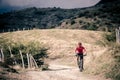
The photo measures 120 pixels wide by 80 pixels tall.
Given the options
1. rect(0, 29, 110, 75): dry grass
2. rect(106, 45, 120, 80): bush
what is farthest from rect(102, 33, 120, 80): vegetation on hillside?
rect(0, 29, 110, 75): dry grass

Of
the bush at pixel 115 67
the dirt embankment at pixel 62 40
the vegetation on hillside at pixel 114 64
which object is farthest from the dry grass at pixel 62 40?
the bush at pixel 115 67

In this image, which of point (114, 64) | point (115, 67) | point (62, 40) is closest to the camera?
point (115, 67)

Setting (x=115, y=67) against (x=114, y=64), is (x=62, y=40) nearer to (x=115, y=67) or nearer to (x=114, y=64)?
(x=114, y=64)

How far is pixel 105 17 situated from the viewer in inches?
4867

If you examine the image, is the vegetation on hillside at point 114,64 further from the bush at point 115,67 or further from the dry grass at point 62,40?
the dry grass at point 62,40

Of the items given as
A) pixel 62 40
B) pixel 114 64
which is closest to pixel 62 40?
pixel 62 40

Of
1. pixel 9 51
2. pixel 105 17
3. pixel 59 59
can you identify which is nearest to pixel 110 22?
pixel 105 17

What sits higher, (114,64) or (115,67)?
(114,64)

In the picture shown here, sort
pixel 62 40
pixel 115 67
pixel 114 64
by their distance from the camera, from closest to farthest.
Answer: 1. pixel 115 67
2. pixel 114 64
3. pixel 62 40

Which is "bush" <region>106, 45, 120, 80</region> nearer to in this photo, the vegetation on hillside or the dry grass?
the vegetation on hillside

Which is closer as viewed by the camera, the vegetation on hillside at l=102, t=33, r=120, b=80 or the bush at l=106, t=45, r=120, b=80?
the bush at l=106, t=45, r=120, b=80

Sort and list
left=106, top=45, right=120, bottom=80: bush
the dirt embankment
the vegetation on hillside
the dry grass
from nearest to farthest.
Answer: left=106, top=45, right=120, bottom=80: bush
the vegetation on hillside
the dirt embankment
the dry grass

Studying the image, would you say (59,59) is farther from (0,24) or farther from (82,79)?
(0,24)

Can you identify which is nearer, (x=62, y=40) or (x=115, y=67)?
(x=115, y=67)
